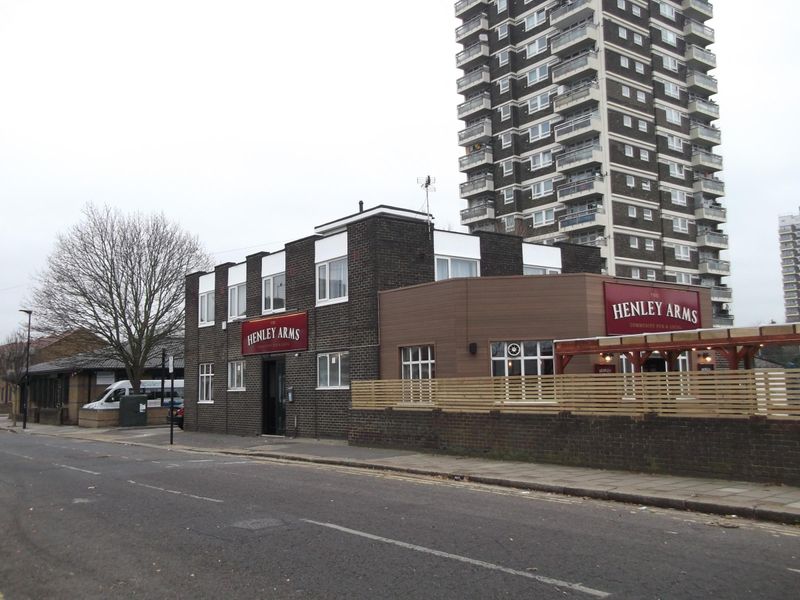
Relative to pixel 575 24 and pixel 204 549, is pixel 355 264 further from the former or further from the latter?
pixel 575 24

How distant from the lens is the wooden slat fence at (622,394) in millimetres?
11152

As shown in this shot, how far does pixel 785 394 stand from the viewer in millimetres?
10906

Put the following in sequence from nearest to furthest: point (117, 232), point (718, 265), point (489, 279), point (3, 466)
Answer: point (3, 466) → point (489, 279) → point (117, 232) → point (718, 265)

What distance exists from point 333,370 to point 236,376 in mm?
6802

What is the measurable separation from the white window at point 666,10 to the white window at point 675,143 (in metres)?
12.3

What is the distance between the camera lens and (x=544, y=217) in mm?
63969

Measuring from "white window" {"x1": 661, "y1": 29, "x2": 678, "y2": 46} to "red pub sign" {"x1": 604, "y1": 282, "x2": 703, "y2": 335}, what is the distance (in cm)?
5270

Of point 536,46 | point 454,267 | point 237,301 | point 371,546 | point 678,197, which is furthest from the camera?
point 536,46

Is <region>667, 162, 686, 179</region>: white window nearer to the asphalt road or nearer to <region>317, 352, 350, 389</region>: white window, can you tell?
<region>317, 352, 350, 389</region>: white window

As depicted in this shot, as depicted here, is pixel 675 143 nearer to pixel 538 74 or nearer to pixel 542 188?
pixel 542 188

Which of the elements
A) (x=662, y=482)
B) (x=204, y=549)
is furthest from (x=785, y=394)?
(x=204, y=549)

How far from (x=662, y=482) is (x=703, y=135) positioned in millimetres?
64463

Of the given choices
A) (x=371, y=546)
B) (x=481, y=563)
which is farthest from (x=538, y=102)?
(x=481, y=563)

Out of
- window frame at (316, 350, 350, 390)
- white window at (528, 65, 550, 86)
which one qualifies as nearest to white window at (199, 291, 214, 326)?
window frame at (316, 350, 350, 390)
